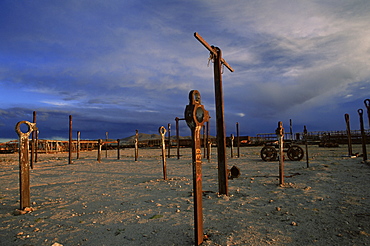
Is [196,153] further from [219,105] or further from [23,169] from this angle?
[23,169]

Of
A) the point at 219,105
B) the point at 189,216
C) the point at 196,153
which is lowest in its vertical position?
the point at 189,216

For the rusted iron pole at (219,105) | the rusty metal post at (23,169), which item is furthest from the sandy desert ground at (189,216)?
the rusted iron pole at (219,105)

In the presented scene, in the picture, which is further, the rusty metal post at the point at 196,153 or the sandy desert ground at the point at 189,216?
the sandy desert ground at the point at 189,216

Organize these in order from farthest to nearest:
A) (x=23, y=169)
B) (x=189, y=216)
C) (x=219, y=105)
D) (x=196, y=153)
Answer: (x=219, y=105), (x=23, y=169), (x=189, y=216), (x=196, y=153)

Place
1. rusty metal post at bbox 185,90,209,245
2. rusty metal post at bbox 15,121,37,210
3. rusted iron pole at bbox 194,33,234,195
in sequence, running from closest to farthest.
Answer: rusty metal post at bbox 185,90,209,245 < rusty metal post at bbox 15,121,37,210 < rusted iron pole at bbox 194,33,234,195

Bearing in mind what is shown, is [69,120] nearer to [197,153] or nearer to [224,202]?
[224,202]

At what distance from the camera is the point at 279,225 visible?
3582 millimetres

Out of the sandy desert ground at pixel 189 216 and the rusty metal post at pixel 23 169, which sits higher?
the rusty metal post at pixel 23 169

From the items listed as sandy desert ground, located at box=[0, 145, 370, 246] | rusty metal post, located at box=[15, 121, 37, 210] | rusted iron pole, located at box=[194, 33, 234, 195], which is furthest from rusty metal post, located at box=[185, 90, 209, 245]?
rusty metal post, located at box=[15, 121, 37, 210]

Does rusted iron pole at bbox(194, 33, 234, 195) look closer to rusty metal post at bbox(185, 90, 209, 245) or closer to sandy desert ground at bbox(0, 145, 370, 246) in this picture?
sandy desert ground at bbox(0, 145, 370, 246)

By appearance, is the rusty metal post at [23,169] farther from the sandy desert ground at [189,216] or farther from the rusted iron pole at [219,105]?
the rusted iron pole at [219,105]

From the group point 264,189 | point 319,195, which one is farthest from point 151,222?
point 319,195

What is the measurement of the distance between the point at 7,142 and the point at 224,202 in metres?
40.7

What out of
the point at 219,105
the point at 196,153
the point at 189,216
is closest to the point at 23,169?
the point at 189,216
